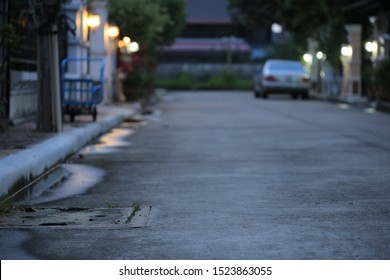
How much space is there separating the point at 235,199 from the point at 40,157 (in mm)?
3308

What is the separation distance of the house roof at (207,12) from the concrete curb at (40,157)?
56825 mm

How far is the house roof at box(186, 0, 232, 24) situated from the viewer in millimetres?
75000

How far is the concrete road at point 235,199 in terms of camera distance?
6977 mm

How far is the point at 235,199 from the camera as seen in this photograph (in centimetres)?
954

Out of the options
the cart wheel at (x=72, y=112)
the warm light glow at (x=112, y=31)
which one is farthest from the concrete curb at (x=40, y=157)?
the warm light glow at (x=112, y=31)

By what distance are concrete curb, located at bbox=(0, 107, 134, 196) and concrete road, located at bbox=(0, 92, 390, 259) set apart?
337mm

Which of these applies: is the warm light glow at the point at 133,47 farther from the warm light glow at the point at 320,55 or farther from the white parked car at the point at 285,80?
the warm light glow at the point at 320,55

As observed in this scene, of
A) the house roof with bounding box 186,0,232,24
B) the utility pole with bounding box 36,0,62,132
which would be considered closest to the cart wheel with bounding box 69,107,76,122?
the utility pole with bounding box 36,0,62,132

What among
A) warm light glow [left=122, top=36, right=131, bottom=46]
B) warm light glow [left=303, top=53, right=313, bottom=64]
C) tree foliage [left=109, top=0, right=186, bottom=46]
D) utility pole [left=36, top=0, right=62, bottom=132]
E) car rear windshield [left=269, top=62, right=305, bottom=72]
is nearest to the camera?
utility pole [left=36, top=0, right=62, bottom=132]

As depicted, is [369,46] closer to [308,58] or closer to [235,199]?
[308,58]

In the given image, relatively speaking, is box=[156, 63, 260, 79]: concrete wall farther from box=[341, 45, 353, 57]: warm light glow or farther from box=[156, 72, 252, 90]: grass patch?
box=[341, 45, 353, 57]: warm light glow

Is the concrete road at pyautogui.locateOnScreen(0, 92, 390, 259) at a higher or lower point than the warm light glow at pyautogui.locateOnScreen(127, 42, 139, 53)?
lower

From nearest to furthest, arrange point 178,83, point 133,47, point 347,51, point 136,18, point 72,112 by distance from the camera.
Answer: point 72,112 < point 136,18 < point 133,47 < point 347,51 < point 178,83

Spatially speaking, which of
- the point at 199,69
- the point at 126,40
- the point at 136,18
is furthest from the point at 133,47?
the point at 199,69
